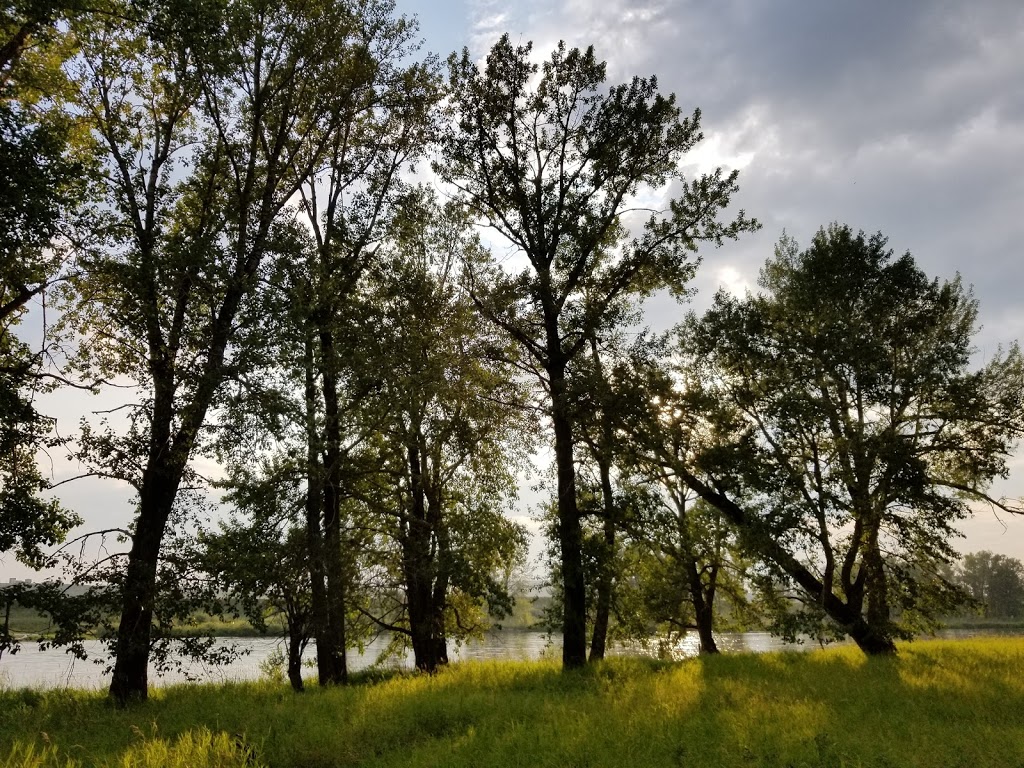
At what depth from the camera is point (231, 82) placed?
54.4ft

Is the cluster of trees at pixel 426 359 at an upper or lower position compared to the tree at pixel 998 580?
upper

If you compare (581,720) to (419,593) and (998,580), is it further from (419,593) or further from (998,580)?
(998,580)

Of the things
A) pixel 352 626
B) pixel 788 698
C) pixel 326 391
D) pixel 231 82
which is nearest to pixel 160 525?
pixel 326 391

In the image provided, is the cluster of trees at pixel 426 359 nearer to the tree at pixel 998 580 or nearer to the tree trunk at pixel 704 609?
the tree trunk at pixel 704 609

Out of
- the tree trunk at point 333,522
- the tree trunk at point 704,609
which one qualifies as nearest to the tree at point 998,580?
the tree trunk at point 704,609

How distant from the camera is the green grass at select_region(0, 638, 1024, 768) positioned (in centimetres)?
793

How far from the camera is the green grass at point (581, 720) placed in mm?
7934

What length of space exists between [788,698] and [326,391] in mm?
13441

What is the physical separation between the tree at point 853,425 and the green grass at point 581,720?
8.92ft

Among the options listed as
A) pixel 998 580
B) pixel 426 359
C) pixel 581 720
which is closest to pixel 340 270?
pixel 426 359

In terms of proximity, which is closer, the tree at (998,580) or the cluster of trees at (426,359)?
the cluster of trees at (426,359)

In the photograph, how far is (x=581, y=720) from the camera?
9594mm

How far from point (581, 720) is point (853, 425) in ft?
39.7

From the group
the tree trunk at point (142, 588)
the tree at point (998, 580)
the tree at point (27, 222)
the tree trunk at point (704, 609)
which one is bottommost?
the tree at point (998, 580)
